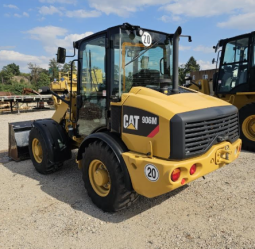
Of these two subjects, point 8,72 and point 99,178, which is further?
point 8,72

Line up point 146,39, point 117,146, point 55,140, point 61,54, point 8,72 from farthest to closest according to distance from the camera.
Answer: point 8,72
point 55,140
point 61,54
point 146,39
point 117,146

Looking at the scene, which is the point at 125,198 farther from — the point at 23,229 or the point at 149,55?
the point at 149,55

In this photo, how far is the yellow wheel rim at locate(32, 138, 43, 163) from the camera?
15.6 feet

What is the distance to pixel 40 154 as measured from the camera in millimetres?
4758

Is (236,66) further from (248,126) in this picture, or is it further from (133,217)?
(133,217)

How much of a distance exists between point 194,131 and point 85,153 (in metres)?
1.58

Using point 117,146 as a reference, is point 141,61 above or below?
above

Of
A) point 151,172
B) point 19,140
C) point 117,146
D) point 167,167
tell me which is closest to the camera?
point 167,167

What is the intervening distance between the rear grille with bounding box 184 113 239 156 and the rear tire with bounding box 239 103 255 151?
3.50m

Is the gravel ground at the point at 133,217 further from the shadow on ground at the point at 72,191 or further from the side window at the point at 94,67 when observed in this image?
A: the side window at the point at 94,67

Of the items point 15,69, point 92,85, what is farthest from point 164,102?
point 15,69

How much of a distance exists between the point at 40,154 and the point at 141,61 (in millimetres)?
2764

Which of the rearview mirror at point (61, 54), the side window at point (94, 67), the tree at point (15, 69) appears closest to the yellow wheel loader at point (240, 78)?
the side window at point (94, 67)

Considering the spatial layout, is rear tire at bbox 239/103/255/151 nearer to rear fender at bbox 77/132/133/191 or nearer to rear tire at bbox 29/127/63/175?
rear fender at bbox 77/132/133/191
